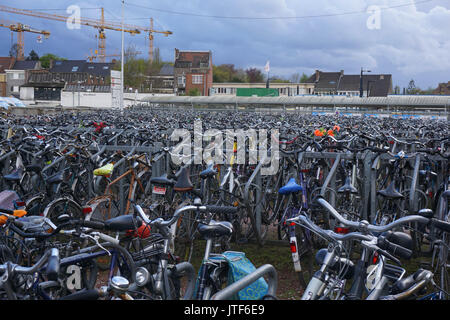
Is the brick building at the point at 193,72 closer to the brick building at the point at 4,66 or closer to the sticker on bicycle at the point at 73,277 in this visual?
the brick building at the point at 4,66

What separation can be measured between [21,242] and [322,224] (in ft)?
9.88

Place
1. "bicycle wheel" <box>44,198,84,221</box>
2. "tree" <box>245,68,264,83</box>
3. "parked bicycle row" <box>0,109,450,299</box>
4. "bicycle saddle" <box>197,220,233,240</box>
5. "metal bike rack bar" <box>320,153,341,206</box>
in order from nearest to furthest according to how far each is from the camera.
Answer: "parked bicycle row" <box>0,109,450,299</box>, "bicycle saddle" <box>197,220,233,240</box>, "bicycle wheel" <box>44,198,84,221</box>, "metal bike rack bar" <box>320,153,341,206</box>, "tree" <box>245,68,264,83</box>

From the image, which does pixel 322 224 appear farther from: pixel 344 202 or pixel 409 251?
pixel 409 251

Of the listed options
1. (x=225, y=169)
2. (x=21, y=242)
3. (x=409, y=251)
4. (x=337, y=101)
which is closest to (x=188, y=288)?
(x=21, y=242)

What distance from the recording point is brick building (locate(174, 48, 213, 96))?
82375 millimetres

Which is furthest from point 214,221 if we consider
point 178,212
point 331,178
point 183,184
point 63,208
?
point 331,178

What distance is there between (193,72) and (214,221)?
272ft

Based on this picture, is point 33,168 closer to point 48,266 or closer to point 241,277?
point 241,277

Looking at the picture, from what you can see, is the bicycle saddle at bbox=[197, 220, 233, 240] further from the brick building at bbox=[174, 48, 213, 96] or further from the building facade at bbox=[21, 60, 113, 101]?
the brick building at bbox=[174, 48, 213, 96]

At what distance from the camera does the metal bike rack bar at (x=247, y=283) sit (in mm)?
2075

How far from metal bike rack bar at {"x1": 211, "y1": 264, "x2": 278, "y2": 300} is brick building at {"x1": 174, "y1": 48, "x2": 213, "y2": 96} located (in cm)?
7898

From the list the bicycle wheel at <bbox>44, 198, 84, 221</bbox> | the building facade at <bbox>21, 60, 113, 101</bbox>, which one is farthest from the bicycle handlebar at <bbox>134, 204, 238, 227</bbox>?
the building facade at <bbox>21, 60, 113, 101</bbox>

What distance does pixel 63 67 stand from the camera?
79.7 metres

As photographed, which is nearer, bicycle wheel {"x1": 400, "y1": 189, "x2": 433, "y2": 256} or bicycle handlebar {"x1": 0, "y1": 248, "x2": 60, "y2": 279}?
bicycle handlebar {"x1": 0, "y1": 248, "x2": 60, "y2": 279}
